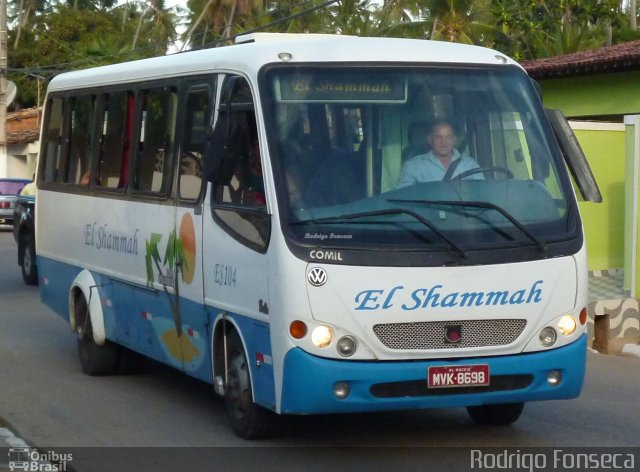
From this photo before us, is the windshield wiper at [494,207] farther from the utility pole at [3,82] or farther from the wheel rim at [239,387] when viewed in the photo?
the utility pole at [3,82]

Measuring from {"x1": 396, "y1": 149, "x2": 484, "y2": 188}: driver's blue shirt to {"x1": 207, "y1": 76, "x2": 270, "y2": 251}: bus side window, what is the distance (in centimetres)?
86

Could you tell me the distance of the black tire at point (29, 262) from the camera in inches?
755

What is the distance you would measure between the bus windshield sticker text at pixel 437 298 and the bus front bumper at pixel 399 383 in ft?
1.05

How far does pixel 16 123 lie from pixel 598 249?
38312mm

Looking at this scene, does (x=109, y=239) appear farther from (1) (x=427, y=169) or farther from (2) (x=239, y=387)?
(1) (x=427, y=169)

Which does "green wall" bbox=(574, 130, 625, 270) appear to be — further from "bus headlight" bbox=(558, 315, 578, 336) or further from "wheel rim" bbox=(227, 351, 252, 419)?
"wheel rim" bbox=(227, 351, 252, 419)

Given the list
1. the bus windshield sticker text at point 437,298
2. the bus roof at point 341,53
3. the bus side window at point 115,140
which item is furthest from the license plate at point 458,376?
the bus side window at point 115,140

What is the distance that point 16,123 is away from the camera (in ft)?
177

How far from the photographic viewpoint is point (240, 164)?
7.70 meters

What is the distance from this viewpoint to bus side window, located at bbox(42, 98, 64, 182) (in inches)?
473

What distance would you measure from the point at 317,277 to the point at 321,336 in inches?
13.0

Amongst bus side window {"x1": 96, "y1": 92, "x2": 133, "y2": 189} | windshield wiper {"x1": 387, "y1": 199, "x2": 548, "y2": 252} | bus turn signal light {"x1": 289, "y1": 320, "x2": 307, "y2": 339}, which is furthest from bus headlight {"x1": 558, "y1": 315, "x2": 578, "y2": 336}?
bus side window {"x1": 96, "y1": 92, "x2": 133, "y2": 189}

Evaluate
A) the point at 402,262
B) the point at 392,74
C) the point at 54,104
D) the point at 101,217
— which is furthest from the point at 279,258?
the point at 54,104

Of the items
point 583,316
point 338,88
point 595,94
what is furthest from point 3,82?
point 583,316
